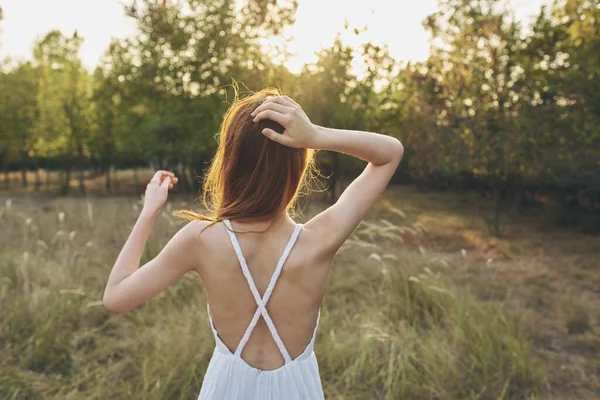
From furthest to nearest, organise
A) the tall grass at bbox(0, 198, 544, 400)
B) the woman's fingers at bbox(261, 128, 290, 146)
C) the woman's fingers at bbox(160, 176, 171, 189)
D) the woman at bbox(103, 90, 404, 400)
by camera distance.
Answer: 1. the tall grass at bbox(0, 198, 544, 400)
2. the woman's fingers at bbox(160, 176, 171, 189)
3. the woman at bbox(103, 90, 404, 400)
4. the woman's fingers at bbox(261, 128, 290, 146)

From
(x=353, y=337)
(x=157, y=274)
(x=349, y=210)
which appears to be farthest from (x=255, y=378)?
(x=353, y=337)

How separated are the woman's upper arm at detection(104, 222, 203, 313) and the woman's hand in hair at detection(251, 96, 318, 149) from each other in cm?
35

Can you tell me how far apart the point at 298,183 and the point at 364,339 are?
2886 millimetres

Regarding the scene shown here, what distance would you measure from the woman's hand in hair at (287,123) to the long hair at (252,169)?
54 mm

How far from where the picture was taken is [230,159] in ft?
4.32

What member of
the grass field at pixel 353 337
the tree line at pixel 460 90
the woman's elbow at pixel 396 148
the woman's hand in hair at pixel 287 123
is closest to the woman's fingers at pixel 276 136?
the woman's hand in hair at pixel 287 123

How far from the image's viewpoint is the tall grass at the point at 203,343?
3629 millimetres

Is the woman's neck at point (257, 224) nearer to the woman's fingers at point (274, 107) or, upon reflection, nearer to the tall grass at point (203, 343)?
the woman's fingers at point (274, 107)

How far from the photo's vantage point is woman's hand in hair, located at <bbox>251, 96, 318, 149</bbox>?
3.95ft

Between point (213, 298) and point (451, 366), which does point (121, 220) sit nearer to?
point (451, 366)

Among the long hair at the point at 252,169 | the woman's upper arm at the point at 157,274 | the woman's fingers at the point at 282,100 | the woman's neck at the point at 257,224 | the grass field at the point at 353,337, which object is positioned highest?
the woman's fingers at the point at 282,100

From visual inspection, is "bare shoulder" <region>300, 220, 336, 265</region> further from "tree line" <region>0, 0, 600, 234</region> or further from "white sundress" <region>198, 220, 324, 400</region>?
"tree line" <region>0, 0, 600, 234</region>

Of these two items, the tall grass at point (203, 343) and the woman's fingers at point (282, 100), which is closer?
the woman's fingers at point (282, 100)

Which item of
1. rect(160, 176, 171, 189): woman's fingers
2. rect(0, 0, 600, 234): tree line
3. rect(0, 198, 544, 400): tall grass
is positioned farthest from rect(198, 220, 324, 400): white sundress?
rect(0, 0, 600, 234): tree line
